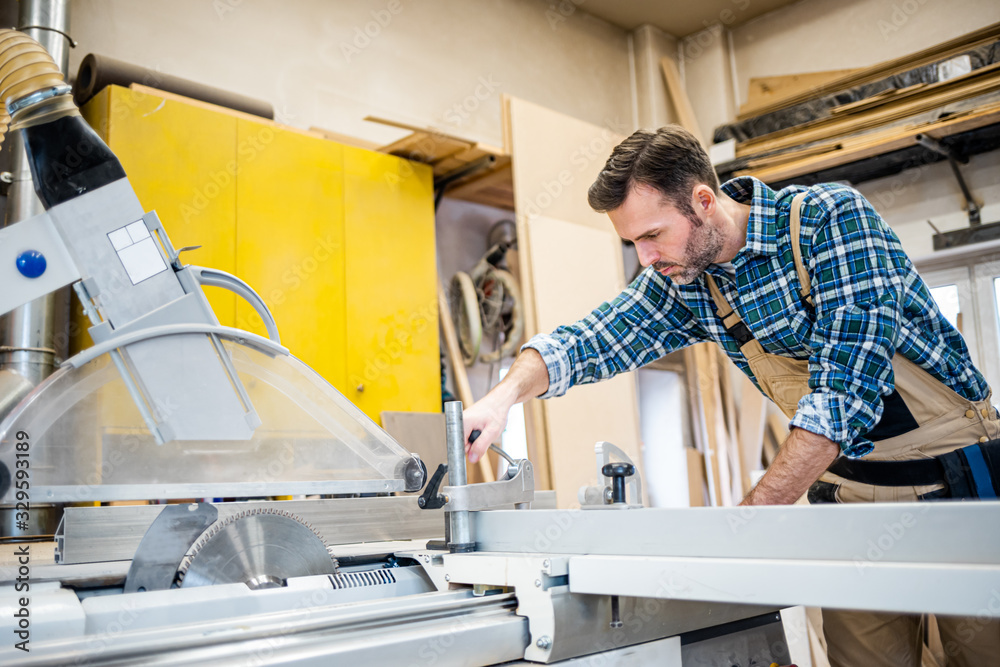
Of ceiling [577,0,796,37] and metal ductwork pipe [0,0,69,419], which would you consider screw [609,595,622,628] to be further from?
ceiling [577,0,796,37]

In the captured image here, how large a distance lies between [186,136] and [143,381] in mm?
2137

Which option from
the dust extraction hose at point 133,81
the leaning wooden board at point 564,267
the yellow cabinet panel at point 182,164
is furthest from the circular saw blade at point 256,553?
the leaning wooden board at point 564,267

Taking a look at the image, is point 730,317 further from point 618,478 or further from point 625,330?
point 618,478

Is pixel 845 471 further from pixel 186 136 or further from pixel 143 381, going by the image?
pixel 186 136

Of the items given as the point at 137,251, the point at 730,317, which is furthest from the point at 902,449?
the point at 137,251

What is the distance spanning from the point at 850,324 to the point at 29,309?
99.9 inches

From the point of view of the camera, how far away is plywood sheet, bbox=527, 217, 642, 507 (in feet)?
12.1

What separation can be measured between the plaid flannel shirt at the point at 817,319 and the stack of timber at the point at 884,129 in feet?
8.85

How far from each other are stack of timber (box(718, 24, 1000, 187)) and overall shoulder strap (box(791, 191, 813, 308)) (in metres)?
2.78

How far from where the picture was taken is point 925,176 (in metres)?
4.39

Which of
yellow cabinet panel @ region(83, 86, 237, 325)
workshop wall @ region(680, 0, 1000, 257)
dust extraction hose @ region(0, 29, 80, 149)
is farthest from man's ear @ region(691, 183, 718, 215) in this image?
workshop wall @ region(680, 0, 1000, 257)

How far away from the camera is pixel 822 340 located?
1377 millimetres

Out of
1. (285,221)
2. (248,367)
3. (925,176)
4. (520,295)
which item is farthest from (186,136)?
(925,176)

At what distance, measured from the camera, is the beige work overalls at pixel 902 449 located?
1.47m
